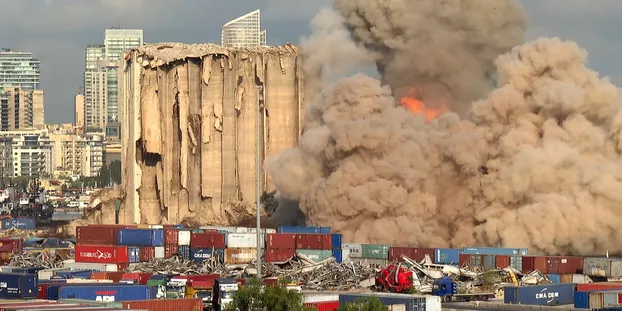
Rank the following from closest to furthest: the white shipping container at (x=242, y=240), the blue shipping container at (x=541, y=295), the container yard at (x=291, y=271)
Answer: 1. the container yard at (x=291, y=271)
2. the blue shipping container at (x=541, y=295)
3. the white shipping container at (x=242, y=240)

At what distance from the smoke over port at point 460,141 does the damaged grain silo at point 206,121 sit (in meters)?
15.9

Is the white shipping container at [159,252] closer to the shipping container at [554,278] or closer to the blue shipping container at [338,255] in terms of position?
the blue shipping container at [338,255]

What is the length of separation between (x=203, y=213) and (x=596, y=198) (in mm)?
45861

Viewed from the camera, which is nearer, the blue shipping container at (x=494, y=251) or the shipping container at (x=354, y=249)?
the blue shipping container at (x=494, y=251)

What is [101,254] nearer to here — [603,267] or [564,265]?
[564,265]

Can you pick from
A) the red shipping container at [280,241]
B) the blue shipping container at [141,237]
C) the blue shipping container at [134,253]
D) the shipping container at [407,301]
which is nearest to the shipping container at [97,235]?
the blue shipping container at [141,237]

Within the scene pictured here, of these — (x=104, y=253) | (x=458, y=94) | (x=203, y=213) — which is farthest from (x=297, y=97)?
(x=104, y=253)

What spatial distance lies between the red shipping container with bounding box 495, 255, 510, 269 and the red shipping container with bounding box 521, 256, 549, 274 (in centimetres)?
88

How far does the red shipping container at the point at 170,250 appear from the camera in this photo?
282 feet

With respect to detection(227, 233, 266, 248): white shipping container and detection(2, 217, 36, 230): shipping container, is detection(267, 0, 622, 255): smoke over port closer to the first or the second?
detection(227, 233, 266, 248): white shipping container

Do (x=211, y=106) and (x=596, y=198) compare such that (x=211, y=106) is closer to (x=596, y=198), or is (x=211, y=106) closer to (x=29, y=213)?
(x=596, y=198)

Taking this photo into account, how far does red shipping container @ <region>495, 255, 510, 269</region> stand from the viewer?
251ft

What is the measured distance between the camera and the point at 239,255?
83.3 m

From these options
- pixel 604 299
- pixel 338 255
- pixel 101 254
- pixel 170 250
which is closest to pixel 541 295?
pixel 604 299
